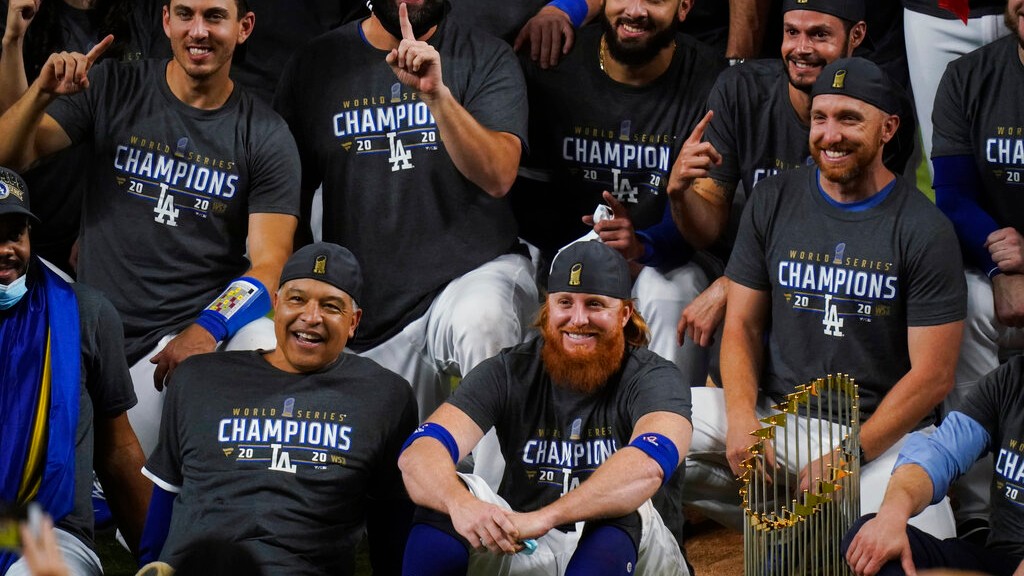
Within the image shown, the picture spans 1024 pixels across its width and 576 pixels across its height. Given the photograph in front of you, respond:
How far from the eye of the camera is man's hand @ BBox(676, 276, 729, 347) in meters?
5.18

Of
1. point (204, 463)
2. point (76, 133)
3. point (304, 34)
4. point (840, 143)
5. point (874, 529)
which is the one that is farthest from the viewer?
point (304, 34)

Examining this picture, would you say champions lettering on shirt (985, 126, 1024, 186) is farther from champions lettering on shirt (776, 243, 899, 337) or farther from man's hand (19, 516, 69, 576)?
man's hand (19, 516, 69, 576)

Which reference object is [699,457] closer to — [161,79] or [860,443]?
[860,443]

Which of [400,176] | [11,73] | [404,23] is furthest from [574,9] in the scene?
[11,73]

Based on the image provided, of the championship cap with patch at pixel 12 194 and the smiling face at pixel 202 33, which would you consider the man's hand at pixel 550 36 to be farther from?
the championship cap with patch at pixel 12 194

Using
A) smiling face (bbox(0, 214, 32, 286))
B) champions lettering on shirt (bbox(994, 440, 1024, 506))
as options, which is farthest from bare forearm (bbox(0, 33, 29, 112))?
champions lettering on shirt (bbox(994, 440, 1024, 506))

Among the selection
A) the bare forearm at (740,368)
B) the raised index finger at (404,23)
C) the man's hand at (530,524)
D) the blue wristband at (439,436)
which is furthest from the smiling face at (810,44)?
the man's hand at (530,524)

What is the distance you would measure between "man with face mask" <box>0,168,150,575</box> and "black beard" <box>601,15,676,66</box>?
205 centimetres

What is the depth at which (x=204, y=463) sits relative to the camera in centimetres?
452

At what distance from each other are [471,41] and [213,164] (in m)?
1.02

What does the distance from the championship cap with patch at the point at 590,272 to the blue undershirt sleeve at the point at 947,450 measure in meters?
0.97

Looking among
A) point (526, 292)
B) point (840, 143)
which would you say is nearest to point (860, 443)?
point (840, 143)

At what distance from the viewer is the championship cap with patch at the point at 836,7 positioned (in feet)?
17.2

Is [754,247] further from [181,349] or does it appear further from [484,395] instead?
[181,349]
